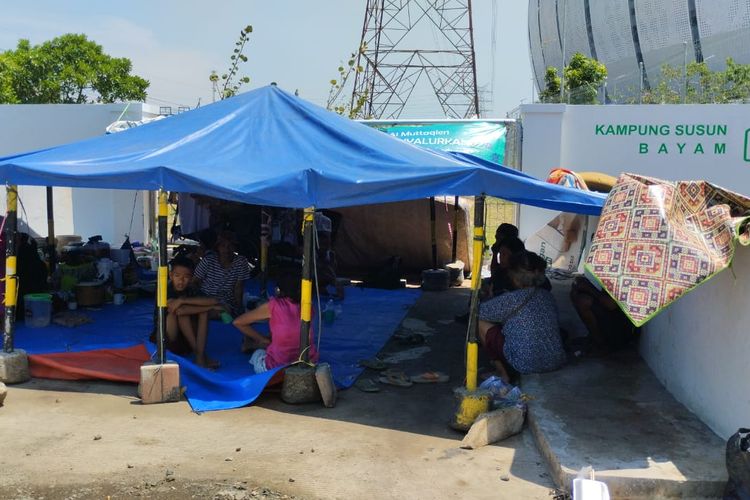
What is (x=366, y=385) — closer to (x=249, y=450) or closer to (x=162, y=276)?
(x=249, y=450)

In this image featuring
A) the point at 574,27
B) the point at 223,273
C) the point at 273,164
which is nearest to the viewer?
the point at 273,164

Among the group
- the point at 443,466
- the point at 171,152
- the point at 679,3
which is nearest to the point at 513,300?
the point at 443,466

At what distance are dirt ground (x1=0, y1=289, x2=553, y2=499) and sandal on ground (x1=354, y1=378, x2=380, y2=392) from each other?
6 cm

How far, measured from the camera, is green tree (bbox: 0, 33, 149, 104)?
101ft

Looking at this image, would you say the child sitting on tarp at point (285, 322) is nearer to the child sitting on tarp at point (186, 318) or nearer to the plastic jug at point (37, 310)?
the child sitting on tarp at point (186, 318)

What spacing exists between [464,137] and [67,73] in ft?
75.6

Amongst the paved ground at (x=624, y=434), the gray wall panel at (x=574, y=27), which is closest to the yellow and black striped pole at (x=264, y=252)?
the paved ground at (x=624, y=434)

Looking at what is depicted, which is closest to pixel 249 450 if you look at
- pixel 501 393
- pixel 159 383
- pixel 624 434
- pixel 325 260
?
pixel 159 383

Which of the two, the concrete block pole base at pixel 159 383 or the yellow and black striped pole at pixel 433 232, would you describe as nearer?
the concrete block pole base at pixel 159 383

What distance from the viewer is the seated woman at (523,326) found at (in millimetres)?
6480

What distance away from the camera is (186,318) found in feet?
22.9

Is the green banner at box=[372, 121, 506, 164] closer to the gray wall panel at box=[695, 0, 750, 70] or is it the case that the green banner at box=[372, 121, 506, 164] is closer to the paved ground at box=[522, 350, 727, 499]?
the paved ground at box=[522, 350, 727, 499]

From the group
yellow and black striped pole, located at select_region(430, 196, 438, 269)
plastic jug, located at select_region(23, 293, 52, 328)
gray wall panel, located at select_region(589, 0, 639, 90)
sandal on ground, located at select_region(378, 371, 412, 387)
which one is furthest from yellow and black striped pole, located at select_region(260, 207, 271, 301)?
gray wall panel, located at select_region(589, 0, 639, 90)

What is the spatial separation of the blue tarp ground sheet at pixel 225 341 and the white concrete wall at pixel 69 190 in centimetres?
536
